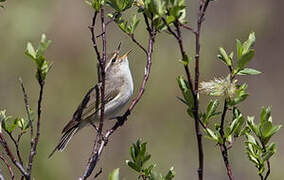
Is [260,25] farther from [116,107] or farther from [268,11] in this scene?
[116,107]

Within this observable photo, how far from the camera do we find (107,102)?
15.4ft

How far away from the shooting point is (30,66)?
6008 millimetres

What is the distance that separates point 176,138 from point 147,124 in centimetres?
46

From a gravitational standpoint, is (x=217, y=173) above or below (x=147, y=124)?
below

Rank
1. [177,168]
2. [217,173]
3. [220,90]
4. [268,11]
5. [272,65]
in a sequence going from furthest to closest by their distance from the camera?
[272,65]
[268,11]
[177,168]
[217,173]
[220,90]

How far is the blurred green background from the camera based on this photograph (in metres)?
5.73

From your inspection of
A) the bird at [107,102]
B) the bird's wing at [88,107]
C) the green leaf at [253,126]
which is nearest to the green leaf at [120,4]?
the green leaf at [253,126]

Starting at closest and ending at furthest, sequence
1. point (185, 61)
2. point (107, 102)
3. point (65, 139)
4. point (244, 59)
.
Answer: point (185, 61) → point (244, 59) → point (65, 139) → point (107, 102)

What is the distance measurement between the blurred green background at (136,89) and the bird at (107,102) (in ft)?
3.20

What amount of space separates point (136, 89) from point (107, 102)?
4.97 ft

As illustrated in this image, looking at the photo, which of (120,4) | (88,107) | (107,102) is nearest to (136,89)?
(107,102)

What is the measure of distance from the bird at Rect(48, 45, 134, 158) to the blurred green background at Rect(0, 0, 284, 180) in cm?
98

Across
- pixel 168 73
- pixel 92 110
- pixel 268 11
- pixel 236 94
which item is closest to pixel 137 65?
pixel 168 73

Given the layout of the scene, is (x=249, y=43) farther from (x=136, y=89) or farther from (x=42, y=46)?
(x=136, y=89)
